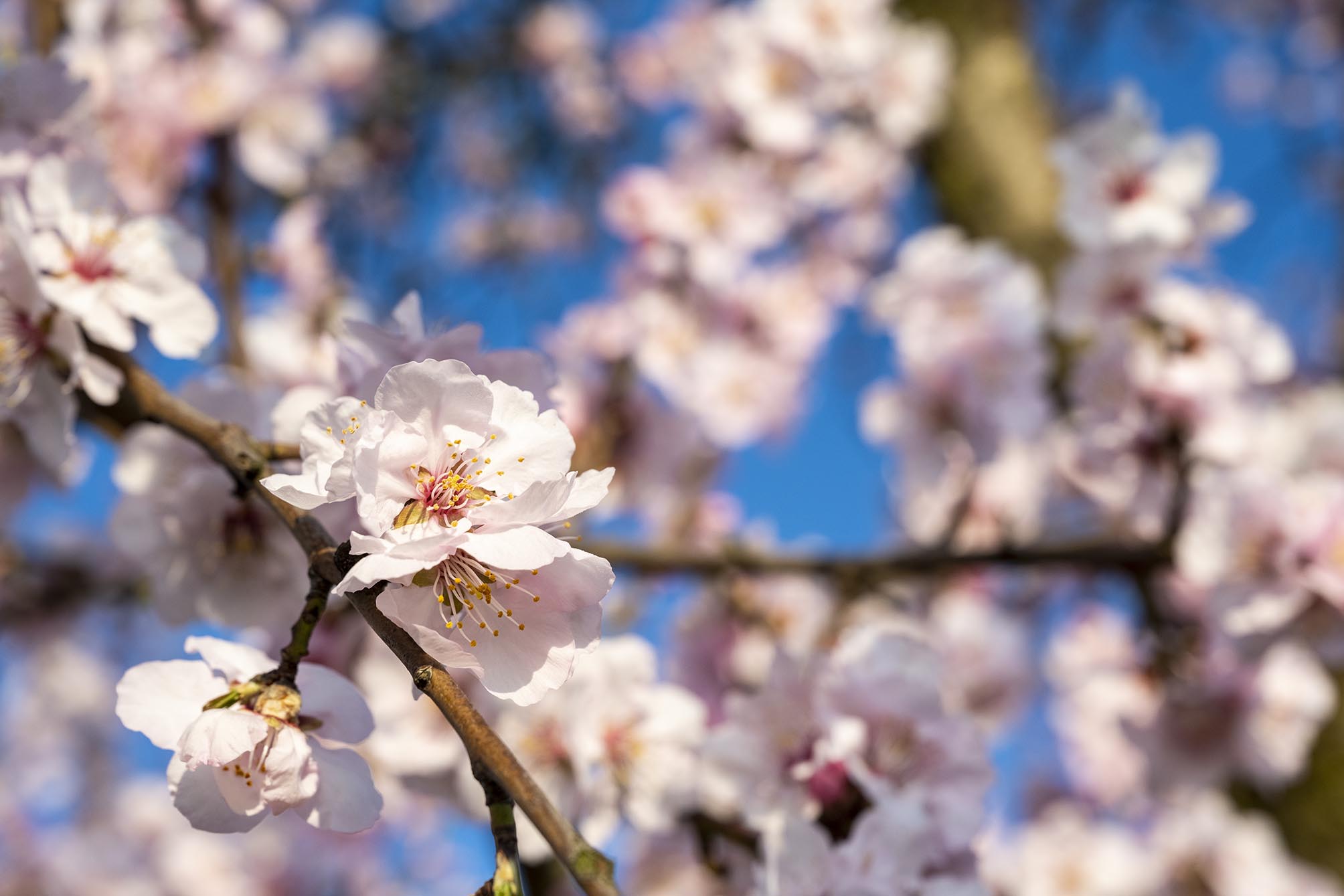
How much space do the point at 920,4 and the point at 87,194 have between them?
3.51 metres

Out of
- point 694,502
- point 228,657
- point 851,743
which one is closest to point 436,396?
point 228,657

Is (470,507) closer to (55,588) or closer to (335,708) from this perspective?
(335,708)

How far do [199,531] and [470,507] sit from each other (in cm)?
63

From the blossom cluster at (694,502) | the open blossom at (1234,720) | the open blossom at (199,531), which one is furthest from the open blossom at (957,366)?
the open blossom at (199,531)

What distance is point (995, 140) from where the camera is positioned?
339cm

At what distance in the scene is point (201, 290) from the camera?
1.17m

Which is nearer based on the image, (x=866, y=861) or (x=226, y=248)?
(x=866, y=861)

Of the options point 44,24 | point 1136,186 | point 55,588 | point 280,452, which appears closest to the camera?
point 280,452

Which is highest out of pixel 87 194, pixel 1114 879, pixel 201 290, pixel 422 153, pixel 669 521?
pixel 87 194

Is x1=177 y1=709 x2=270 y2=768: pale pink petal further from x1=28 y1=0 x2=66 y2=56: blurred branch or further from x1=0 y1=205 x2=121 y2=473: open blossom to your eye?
x1=28 y1=0 x2=66 y2=56: blurred branch

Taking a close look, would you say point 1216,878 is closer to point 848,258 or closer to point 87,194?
point 848,258

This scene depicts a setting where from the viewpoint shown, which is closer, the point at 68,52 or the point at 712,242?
the point at 68,52

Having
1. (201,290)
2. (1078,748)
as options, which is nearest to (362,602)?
(201,290)

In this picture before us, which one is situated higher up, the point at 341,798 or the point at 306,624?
the point at 306,624
